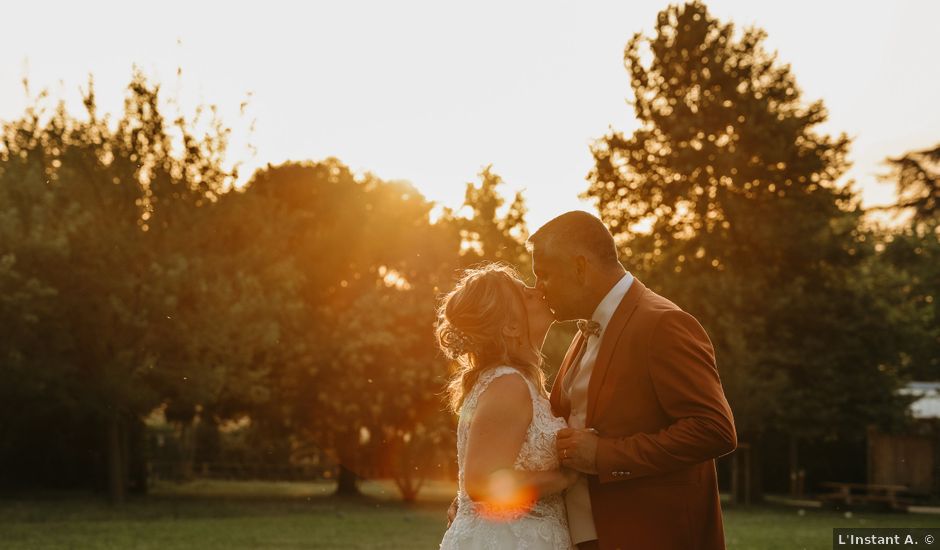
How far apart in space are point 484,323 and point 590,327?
0.51 meters

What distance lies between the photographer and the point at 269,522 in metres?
26.1

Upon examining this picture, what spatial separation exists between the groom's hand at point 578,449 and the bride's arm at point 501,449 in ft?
0.70

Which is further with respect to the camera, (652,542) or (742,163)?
(742,163)

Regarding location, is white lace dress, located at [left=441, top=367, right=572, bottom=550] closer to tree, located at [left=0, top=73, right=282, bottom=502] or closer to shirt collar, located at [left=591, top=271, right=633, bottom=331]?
shirt collar, located at [left=591, top=271, right=633, bottom=331]

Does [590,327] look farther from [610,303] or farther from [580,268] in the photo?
[580,268]

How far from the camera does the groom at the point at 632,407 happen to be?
467 centimetres

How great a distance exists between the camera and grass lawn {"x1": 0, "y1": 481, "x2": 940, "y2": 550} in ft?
68.6

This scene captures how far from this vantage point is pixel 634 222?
4397 centimetres

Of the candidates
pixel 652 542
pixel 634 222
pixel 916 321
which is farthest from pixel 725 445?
pixel 916 321

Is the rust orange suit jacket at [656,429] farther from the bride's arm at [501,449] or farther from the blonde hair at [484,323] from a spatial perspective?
the blonde hair at [484,323]

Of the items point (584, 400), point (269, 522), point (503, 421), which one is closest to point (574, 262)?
point (584, 400)

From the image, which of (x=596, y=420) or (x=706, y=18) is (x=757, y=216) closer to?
(x=706, y=18)

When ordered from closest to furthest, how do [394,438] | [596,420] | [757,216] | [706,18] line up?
[596,420], [394,438], [757,216], [706,18]

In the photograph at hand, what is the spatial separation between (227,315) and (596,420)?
25.1 metres
